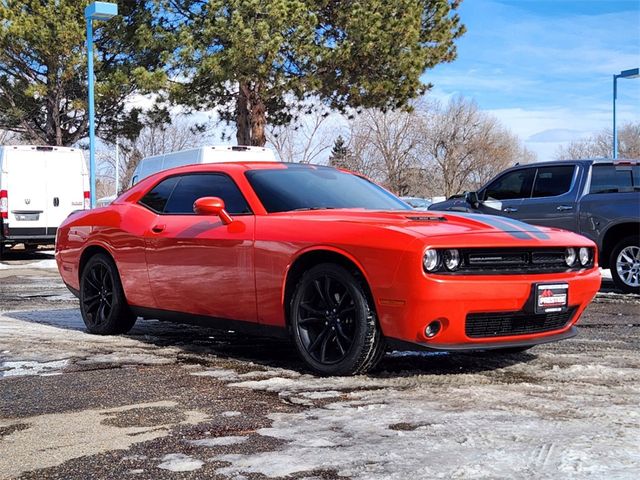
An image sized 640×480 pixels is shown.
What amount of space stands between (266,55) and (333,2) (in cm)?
352

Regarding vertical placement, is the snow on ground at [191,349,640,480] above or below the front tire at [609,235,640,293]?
below

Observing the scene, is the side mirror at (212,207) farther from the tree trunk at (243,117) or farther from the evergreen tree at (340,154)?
the evergreen tree at (340,154)

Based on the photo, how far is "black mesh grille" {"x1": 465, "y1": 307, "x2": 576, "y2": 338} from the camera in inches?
182

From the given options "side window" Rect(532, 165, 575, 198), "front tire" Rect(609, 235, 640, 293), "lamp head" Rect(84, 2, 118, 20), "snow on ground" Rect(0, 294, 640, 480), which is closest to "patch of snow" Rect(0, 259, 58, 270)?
"lamp head" Rect(84, 2, 118, 20)

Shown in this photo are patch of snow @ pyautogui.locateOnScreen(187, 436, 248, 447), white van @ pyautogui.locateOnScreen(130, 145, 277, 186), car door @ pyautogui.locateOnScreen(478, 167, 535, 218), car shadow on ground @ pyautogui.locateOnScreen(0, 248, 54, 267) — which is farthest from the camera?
car shadow on ground @ pyautogui.locateOnScreen(0, 248, 54, 267)

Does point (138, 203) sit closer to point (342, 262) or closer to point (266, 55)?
point (342, 262)

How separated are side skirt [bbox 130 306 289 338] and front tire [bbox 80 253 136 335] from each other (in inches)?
7.2

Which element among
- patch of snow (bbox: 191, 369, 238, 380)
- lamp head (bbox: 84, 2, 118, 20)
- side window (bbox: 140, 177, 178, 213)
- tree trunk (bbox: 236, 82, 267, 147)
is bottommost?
patch of snow (bbox: 191, 369, 238, 380)

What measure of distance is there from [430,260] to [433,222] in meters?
0.52

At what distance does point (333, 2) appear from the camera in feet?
80.5

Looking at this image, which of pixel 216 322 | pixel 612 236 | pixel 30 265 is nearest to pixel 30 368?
pixel 216 322

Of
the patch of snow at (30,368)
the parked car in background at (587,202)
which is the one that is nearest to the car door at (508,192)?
the parked car in background at (587,202)

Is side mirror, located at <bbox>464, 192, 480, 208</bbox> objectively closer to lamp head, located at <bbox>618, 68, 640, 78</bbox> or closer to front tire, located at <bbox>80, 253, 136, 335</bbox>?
front tire, located at <bbox>80, 253, 136, 335</bbox>

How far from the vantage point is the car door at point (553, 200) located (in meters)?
10.6
